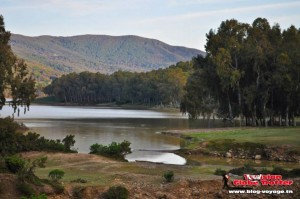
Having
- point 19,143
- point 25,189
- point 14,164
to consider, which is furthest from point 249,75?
point 25,189

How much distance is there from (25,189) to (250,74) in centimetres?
6073

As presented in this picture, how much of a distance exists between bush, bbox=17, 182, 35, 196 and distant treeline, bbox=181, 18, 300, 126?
54.9 metres

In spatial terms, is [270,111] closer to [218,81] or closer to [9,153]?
[218,81]

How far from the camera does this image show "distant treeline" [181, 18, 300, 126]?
71.8 m

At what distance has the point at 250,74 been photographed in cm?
7700

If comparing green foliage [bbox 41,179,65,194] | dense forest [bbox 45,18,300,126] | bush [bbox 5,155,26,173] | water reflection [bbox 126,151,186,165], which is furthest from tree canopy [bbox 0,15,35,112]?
dense forest [bbox 45,18,300,126]

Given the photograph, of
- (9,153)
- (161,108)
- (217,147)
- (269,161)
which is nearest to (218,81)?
(217,147)

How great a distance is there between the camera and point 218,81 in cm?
7938

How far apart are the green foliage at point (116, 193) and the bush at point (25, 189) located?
344 centimetres

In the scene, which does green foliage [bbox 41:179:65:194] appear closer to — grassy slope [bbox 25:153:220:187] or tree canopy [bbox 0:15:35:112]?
grassy slope [bbox 25:153:220:187]

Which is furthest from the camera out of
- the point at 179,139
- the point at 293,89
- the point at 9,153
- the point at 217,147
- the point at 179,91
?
the point at 179,91

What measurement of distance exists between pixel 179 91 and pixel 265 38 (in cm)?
9634

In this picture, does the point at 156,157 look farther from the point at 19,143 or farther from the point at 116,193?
the point at 116,193

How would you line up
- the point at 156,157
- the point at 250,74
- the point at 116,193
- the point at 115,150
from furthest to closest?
the point at 250,74
the point at 156,157
the point at 115,150
the point at 116,193
